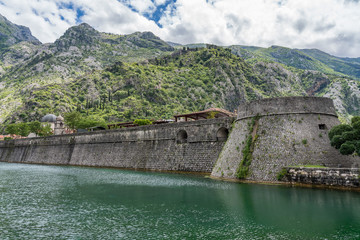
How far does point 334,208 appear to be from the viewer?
16484mm

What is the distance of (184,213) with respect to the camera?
1622cm

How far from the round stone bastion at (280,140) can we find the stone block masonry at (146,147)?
19.3 feet

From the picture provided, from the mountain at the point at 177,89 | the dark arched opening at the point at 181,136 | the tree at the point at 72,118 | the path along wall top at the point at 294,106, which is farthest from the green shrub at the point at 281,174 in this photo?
the mountain at the point at 177,89

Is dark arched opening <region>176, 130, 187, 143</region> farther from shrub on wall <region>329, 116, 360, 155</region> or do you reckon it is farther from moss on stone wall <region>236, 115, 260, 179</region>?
shrub on wall <region>329, 116, 360, 155</region>

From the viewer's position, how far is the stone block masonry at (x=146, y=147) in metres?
35.6

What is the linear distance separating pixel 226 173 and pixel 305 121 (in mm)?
9360

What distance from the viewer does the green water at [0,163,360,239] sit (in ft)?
41.6

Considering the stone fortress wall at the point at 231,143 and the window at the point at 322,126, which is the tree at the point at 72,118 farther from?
the window at the point at 322,126

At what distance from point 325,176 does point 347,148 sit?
3.48 m

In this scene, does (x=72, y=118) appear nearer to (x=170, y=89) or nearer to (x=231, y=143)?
(x=170, y=89)

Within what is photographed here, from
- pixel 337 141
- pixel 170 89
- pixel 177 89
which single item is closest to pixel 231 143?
pixel 337 141

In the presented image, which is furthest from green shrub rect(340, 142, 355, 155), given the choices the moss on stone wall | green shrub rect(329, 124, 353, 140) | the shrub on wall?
the moss on stone wall

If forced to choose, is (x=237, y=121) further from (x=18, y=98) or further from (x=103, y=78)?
(x=18, y=98)

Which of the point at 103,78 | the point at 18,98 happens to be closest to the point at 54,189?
the point at 103,78
